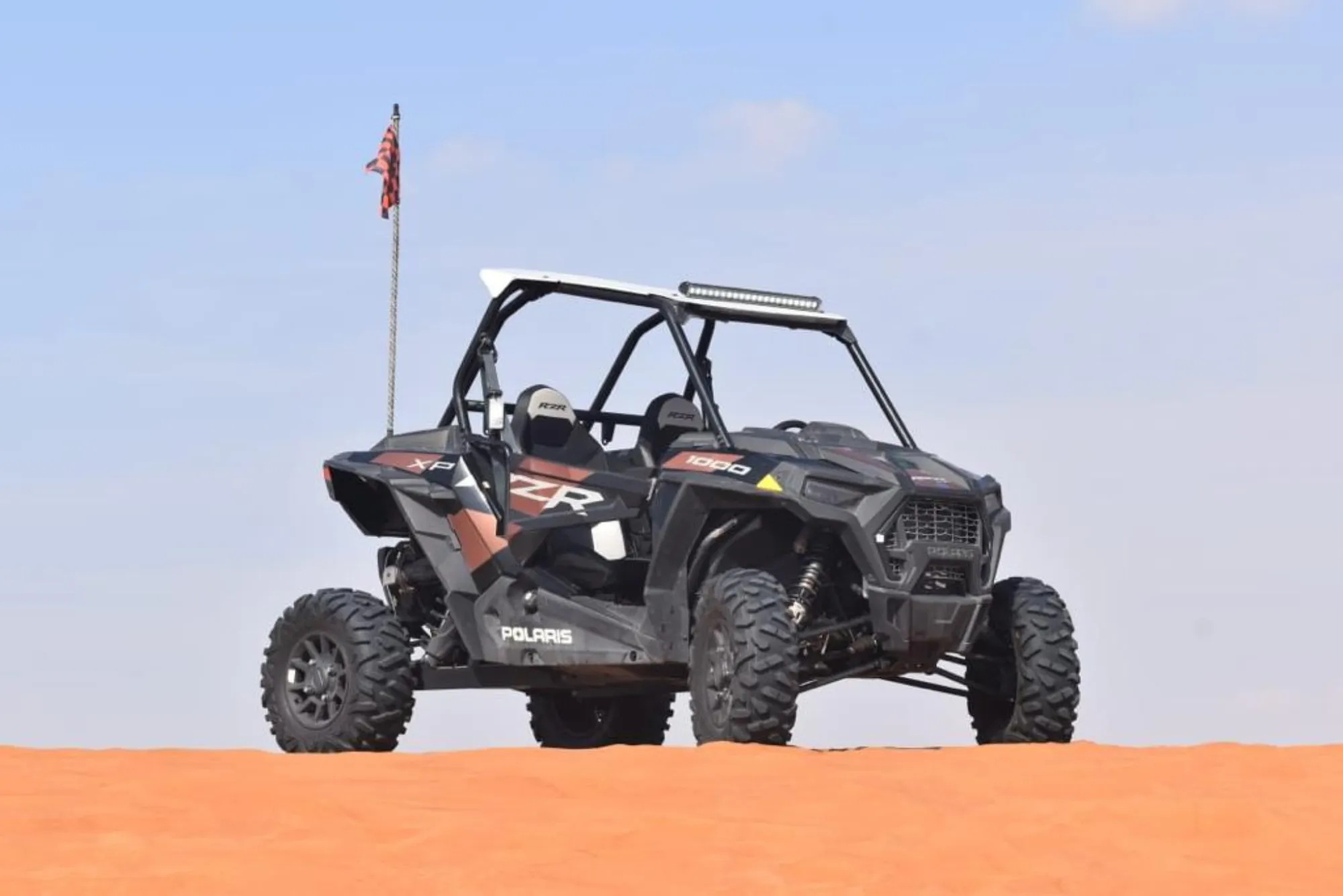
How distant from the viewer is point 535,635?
1347cm

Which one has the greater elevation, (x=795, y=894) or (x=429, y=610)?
(x=429, y=610)

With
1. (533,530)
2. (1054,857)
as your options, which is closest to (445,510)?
(533,530)

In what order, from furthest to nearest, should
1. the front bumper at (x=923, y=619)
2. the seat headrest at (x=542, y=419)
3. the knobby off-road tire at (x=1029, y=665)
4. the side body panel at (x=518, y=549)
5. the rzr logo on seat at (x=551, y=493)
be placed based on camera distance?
the seat headrest at (x=542, y=419), the rzr logo on seat at (x=551, y=493), the side body panel at (x=518, y=549), the knobby off-road tire at (x=1029, y=665), the front bumper at (x=923, y=619)

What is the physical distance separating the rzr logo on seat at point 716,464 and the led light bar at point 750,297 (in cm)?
138

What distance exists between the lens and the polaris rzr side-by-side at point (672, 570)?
12266 millimetres

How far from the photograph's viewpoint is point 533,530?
13570 millimetres

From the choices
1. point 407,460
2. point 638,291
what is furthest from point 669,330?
point 407,460

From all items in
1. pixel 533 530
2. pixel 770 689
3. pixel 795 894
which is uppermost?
pixel 533 530

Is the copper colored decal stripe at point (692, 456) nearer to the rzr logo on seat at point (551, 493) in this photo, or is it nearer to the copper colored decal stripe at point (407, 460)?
the rzr logo on seat at point (551, 493)

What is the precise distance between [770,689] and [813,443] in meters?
1.86

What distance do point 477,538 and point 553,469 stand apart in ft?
2.04

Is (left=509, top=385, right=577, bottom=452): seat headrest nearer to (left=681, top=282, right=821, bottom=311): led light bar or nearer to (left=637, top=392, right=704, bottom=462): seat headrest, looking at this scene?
(left=637, top=392, right=704, bottom=462): seat headrest

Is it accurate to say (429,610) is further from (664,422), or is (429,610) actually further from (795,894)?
(795,894)

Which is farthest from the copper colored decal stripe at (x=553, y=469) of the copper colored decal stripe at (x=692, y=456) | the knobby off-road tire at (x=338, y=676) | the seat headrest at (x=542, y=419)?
the knobby off-road tire at (x=338, y=676)
